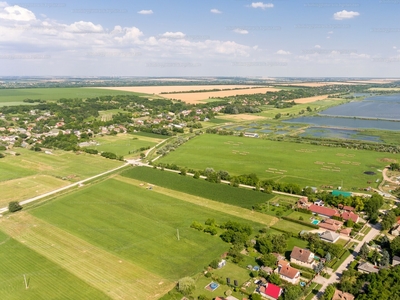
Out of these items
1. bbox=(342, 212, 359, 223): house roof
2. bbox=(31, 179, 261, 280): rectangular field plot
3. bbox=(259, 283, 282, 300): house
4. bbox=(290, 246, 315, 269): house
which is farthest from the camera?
bbox=(342, 212, 359, 223): house roof

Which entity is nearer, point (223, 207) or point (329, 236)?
point (329, 236)

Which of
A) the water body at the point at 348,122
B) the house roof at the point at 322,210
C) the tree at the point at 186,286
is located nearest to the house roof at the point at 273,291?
the tree at the point at 186,286

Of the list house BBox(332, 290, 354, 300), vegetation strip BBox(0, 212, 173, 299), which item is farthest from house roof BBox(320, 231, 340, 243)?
vegetation strip BBox(0, 212, 173, 299)

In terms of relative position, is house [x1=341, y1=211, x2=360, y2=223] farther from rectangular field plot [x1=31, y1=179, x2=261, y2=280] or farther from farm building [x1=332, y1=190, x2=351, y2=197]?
rectangular field plot [x1=31, y1=179, x2=261, y2=280]

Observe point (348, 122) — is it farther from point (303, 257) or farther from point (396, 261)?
point (303, 257)

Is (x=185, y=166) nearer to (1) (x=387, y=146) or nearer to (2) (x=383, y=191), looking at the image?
(2) (x=383, y=191)

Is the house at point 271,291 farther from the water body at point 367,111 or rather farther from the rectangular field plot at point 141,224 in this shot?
the water body at point 367,111

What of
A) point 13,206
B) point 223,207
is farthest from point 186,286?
point 13,206
